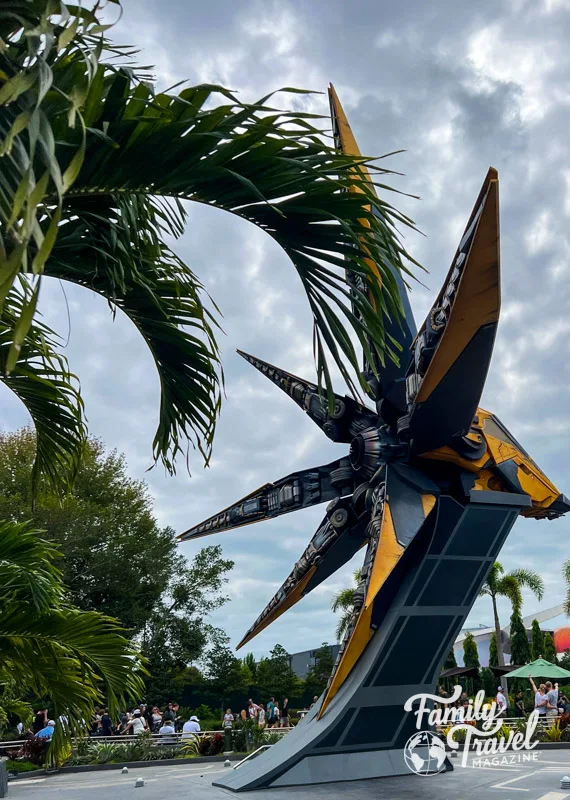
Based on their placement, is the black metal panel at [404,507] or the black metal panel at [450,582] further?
the black metal panel at [450,582]

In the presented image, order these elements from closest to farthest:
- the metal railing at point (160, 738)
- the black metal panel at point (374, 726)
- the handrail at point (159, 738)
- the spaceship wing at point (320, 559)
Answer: the black metal panel at point (374, 726), the spaceship wing at point (320, 559), the metal railing at point (160, 738), the handrail at point (159, 738)

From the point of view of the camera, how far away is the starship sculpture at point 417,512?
392 inches

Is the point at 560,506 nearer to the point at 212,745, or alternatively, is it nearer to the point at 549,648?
the point at 212,745

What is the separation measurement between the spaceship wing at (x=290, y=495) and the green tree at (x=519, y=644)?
951 inches

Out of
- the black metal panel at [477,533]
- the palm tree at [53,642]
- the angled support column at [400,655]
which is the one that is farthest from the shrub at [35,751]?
the palm tree at [53,642]

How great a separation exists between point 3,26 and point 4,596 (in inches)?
168

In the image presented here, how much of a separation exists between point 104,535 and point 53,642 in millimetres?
25042

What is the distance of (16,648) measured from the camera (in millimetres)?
5992

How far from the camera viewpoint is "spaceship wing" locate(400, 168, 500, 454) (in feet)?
29.9

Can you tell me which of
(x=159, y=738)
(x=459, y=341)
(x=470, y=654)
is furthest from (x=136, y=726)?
(x=470, y=654)

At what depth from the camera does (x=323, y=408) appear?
490 inches

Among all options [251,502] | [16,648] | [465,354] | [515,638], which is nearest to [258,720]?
[251,502]

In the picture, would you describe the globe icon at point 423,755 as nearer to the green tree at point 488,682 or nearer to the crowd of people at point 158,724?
the crowd of people at point 158,724

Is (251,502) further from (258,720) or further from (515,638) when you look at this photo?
(515,638)
